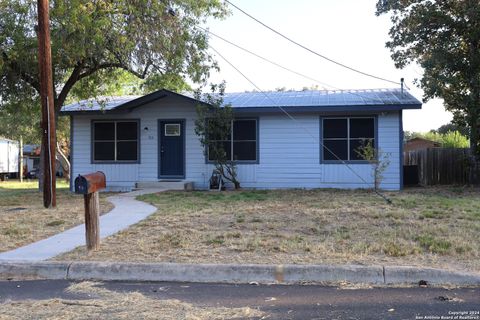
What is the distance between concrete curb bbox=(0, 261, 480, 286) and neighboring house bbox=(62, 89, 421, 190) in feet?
37.4

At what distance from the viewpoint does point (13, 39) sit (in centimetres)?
1691

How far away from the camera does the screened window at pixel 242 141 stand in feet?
61.3

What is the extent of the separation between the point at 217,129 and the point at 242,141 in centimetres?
176

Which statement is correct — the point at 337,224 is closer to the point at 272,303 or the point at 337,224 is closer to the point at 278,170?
the point at 272,303

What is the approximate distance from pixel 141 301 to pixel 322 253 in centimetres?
276

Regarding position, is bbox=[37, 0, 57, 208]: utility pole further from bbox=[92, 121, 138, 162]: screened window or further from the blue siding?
bbox=[92, 121, 138, 162]: screened window

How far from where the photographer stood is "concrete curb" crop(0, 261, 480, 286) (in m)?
6.24

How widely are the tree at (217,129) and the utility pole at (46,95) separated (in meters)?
5.57

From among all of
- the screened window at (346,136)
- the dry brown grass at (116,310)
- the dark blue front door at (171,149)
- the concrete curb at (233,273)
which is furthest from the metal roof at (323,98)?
the dry brown grass at (116,310)

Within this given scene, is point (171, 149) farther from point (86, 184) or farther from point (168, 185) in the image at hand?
point (86, 184)

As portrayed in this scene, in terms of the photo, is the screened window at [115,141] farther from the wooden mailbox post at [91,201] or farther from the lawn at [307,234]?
the wooden mailbox post at [91,201]

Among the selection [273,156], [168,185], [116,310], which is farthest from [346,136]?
[116,310]

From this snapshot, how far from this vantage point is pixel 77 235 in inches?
363

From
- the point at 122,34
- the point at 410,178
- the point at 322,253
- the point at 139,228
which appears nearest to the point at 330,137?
the point at 410,178
